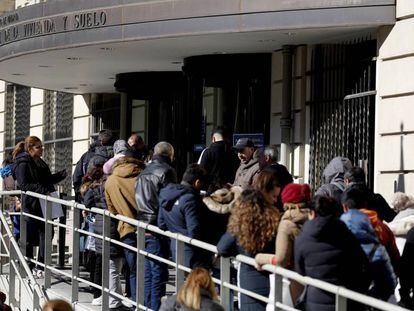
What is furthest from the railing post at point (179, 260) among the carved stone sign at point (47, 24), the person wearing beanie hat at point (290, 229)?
the carved stone sign at point (47, 24)

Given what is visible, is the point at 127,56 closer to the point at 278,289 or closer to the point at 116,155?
the point at 116,155

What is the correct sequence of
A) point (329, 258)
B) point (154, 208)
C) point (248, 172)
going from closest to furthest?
point (329, 258) < point (154, 208) < point (248, 172)

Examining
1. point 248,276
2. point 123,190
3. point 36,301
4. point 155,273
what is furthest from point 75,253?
point 248,276

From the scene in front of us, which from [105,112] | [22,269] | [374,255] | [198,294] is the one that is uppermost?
[105,112]

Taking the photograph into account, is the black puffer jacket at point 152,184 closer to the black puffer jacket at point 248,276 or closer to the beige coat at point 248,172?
the beige coat at point 248,172

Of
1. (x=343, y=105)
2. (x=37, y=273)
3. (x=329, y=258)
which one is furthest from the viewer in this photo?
(x=343, y=105)

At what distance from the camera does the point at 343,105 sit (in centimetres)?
1579

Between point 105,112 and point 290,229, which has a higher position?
point 105,112

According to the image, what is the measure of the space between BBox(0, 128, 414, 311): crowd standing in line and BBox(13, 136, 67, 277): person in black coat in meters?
0.01

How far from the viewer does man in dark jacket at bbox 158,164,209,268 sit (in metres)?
10.4

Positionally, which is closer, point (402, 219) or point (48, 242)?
point (402, 219)

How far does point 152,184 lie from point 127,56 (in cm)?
768

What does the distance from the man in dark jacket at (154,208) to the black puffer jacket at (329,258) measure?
325cm

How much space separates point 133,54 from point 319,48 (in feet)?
10.8
